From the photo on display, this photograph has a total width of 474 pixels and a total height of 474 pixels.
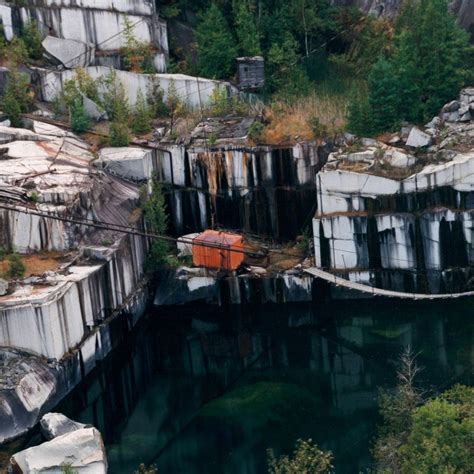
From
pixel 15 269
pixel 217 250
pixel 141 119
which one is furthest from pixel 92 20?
pixel 15 269

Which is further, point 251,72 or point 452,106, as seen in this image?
point 251,72

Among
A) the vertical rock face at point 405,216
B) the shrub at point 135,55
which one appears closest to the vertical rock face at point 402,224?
the vertical rock face at point 405,216

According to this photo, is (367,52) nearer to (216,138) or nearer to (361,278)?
(216,138)

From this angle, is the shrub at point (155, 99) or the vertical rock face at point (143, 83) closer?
the shrub at point (155, 99)

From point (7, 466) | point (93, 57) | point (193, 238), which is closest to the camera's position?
point (7, 466)

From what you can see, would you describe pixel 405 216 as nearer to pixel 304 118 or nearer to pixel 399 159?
pixel 399 159

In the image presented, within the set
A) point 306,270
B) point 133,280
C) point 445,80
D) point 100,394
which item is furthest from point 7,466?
point 445,80

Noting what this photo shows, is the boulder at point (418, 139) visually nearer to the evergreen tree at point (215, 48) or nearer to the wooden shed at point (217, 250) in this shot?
the wooden shed at point (217, 250)
